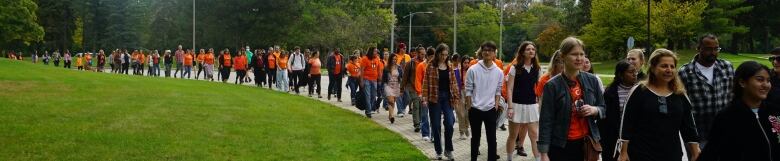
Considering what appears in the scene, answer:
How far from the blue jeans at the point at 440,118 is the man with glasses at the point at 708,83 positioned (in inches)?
124

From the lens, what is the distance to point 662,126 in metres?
5.25

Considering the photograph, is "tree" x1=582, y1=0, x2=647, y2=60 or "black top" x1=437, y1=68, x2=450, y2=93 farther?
"tree" x1=582, y1=0, x2=647, y2=60

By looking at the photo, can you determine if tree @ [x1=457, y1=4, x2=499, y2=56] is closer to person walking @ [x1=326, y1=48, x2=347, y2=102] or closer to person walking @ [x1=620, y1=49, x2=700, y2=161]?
person walking @ [x1=326, y1=48, x2=347, y2=102]

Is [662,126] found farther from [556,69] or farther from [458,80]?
[458,80]

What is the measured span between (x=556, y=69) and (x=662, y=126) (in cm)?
179

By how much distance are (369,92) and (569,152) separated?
10.7 meters

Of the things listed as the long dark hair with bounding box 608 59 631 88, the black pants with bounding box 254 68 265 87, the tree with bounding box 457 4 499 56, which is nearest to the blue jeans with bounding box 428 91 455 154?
the long dark hair with bounding box 608 59 631 88

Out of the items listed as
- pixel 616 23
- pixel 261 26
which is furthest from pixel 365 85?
pixel 261 26

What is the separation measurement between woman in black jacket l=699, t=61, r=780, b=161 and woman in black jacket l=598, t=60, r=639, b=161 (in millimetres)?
1403

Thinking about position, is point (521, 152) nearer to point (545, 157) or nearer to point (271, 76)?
point (545, 157)

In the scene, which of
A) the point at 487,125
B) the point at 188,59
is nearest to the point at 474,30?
the point at 188,59

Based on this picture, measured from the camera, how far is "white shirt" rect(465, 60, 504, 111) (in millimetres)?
8766

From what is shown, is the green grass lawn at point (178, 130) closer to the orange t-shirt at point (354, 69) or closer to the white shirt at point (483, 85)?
the white shirt at point (483, 85)

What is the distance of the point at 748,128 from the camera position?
13.4 ft
